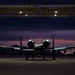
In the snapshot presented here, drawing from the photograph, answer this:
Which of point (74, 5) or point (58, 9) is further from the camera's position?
point (58, 9)

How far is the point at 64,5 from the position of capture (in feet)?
94.7

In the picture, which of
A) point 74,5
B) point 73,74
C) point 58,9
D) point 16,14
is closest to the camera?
point 73,74

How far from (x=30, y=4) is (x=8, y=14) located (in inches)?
230

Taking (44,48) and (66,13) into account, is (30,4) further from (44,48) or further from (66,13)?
(44,48)

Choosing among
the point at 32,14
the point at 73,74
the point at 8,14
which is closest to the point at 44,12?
the point at 32,14

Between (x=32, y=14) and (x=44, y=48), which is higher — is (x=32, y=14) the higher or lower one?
the higher one

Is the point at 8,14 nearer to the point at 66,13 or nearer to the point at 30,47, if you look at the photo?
the point at 66,13

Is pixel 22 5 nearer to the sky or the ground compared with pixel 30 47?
nearer to the sky

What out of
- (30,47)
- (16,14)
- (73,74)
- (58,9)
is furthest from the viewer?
(30,47)

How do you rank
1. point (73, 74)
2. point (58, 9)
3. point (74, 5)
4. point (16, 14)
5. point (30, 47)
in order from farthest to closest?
point (30, 47) → point (16, 14) → point (58, 9) → point (74, 5) → point (73, 74)

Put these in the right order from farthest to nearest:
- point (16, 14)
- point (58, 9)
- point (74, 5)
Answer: point (16, 14), point (58, 9), point (74, 5)

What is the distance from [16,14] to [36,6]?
523 cm

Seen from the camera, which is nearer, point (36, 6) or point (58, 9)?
point (36, 6)

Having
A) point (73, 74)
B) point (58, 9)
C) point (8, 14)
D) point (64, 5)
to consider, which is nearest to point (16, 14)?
point (8, 14)
